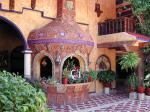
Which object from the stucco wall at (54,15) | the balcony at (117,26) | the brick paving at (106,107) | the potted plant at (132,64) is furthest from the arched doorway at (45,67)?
the potted plant at (132,64)

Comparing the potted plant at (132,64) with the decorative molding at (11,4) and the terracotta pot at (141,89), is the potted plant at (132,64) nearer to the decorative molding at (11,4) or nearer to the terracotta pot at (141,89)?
the terracotta pot at (141,89)

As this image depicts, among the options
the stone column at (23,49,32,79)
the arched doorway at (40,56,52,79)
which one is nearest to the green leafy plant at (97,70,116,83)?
the arched doorway at (40,56,52,79)

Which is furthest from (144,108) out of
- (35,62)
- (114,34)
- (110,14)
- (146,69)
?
(110,14)

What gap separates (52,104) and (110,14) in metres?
7.13

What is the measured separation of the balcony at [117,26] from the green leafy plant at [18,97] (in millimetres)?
9173

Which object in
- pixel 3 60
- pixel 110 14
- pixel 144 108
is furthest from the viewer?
pixel 110 14

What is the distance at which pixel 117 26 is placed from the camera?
1298 cm

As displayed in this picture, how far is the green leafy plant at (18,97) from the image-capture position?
3.83 metres

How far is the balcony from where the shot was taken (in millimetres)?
12633

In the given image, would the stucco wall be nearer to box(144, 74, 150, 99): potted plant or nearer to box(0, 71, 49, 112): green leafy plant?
box(144, 74, 150, 99): potted plant

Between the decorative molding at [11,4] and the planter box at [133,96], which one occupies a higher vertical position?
the decorative molding at [11,4]

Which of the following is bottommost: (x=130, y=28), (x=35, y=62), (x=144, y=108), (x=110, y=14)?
(x=144, y=108)

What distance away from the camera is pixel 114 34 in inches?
512

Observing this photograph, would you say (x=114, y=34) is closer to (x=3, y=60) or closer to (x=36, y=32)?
(x=36, y=32)
